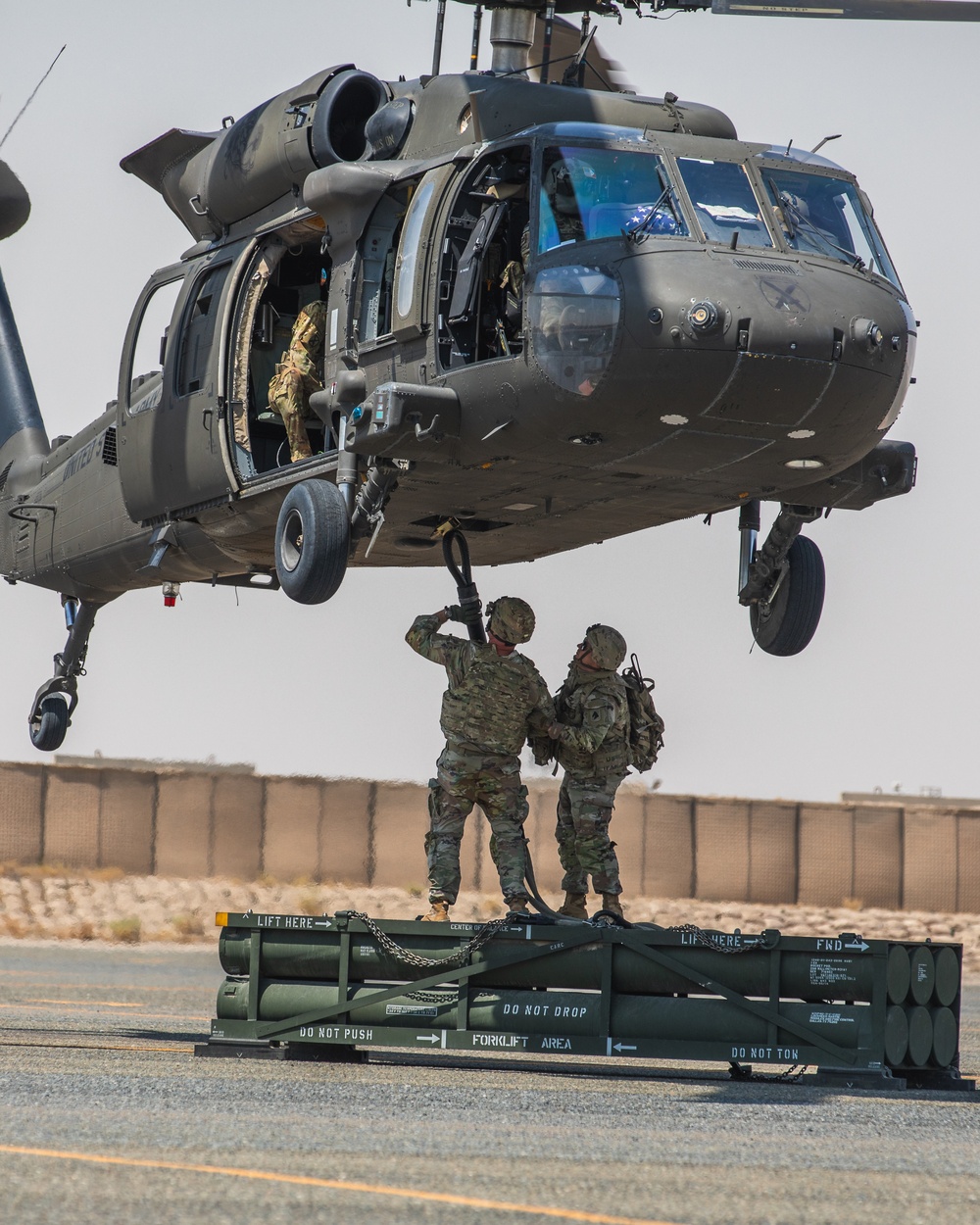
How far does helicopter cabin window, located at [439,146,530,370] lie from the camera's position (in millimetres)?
10148

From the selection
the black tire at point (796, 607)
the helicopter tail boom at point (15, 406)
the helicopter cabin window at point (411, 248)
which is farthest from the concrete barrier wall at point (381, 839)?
the helicopter cabin window at point (411, 248)

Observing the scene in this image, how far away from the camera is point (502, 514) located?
38.5 ft

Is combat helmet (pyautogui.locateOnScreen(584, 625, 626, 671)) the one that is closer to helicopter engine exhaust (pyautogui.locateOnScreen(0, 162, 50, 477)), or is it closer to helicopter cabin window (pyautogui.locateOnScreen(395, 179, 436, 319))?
helicopter cabin window (pyautogui.locateOnScreen(395, 179, 436, 319))

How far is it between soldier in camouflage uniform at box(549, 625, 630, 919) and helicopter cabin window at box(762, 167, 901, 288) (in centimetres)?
277

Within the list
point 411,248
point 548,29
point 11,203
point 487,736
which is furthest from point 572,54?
point 11,203

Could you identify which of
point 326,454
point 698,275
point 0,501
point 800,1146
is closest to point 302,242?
point 326,454

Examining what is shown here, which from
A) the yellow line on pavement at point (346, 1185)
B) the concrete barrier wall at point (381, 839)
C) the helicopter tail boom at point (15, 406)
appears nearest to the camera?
the yellow line on pavement at point (346, 1185)

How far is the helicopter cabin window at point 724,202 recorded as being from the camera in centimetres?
980

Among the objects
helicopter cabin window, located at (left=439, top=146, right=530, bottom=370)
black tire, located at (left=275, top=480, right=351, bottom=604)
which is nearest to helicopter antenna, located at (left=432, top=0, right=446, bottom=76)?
helicopter cabin window, located at (left=439, top=146, right=530, bottom=370)

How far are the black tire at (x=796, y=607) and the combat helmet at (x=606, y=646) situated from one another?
152 cm

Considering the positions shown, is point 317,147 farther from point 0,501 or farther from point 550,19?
point 0,501

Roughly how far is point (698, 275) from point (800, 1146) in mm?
4518

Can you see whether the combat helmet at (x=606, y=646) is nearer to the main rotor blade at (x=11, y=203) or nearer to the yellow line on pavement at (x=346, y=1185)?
the yellow line on pavement at (x=346, y=1185)

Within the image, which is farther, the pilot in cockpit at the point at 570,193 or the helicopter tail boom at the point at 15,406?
the helicopter tail boom at the point at 15,406
